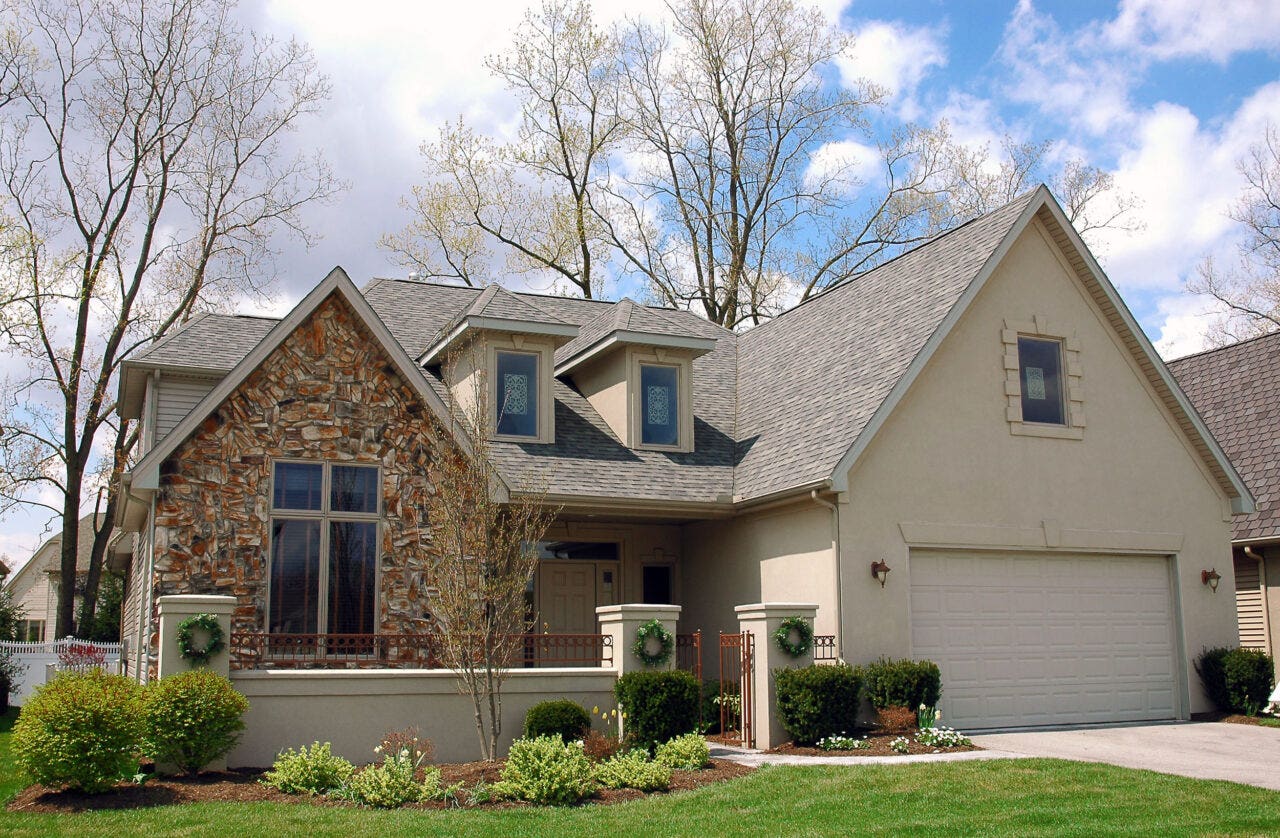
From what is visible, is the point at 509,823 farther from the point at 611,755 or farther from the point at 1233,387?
the point at 1233,387

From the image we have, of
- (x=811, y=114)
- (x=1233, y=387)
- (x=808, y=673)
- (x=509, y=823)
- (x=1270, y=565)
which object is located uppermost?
(x=811, y=114)

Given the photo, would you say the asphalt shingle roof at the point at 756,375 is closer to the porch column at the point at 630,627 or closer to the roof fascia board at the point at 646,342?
the roof fascia board at the point at 646,342

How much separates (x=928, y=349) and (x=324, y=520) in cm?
838

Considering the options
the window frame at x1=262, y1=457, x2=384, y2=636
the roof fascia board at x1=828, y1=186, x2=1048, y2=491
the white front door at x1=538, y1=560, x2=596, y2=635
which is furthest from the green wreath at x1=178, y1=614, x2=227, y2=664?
the roof fascia board at x1=828, y1=186, x2=1048, y2=491

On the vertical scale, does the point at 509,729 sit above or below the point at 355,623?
below

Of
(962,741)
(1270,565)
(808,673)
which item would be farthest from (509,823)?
(1270,565)

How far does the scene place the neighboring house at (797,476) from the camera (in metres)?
14.5

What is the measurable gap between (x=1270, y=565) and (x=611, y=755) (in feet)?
42.9

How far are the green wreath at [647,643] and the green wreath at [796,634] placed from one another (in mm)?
1345

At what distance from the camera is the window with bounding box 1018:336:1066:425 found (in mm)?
17156

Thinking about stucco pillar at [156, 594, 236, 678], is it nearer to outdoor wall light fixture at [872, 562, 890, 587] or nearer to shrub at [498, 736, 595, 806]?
→ shrub at [498, 736, 595, 806]

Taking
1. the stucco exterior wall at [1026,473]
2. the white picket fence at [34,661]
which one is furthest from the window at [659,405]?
the white picket fence at [34,661]

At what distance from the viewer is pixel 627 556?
19031mm

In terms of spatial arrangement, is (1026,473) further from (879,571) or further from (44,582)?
(44,582)
